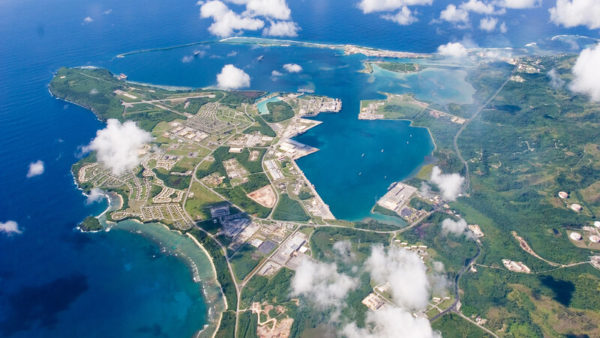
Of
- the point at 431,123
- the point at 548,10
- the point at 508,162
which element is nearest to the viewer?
the point at 508,162

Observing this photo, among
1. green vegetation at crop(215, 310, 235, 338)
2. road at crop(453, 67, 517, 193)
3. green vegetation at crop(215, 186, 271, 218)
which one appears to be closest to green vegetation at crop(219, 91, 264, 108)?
green vegetation at crop(215, 186, 271, 218)

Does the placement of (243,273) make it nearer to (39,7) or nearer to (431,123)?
(431,123)

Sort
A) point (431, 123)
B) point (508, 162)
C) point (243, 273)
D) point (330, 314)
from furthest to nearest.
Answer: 1. point (431, 123)
2. point (508, 162)
3. point (243, 273)
4. point (330, 314)

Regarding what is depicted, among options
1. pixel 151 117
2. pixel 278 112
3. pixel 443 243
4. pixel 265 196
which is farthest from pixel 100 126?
pixel 443 243

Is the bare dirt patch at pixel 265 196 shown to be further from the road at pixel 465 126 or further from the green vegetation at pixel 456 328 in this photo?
the road at pixel 465 126

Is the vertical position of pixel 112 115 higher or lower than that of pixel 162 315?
higher

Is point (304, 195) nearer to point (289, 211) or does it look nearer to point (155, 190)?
point (289, 211)

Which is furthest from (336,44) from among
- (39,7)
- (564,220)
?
(39,7)
